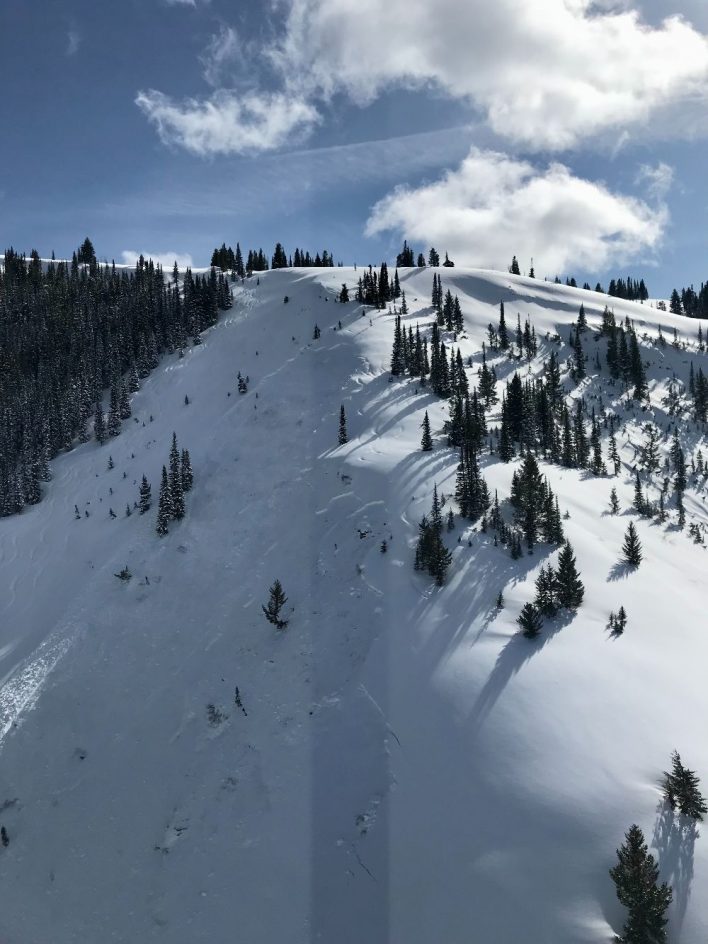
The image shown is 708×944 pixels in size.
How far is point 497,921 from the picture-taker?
14.1 metres

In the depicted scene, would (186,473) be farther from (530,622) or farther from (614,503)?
(614,503)

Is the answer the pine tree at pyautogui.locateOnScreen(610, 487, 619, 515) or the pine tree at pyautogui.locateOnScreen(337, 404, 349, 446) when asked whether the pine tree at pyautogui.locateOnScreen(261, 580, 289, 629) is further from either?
the pine tree at pyautogui.locateOnScreen(610, 487, 619, 515)

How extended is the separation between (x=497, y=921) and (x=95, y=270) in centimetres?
14258

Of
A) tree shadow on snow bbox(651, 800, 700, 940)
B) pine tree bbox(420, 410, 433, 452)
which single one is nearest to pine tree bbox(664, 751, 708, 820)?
tree shadow on snow bbox(651, 800, 700, 940)

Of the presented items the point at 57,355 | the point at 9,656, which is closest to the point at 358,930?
the point at 9,656

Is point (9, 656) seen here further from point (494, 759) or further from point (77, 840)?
point (494, 759)

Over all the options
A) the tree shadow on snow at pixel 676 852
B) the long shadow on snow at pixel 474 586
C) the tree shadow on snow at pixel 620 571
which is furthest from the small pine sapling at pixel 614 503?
the tree shadow on snow at pixel 676 852

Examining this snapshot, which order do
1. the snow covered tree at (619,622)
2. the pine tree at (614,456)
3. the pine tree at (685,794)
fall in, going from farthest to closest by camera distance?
1. the pine tree at (614,456)
2. the snow covered tree at (619,622)
3. the pine tree at (685,794)

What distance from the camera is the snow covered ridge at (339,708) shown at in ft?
51.8

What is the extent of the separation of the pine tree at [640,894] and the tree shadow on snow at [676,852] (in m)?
0.41

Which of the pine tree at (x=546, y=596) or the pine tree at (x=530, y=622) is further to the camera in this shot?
the pine tree at (x=546, y=596)

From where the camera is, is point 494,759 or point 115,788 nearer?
point 494,759

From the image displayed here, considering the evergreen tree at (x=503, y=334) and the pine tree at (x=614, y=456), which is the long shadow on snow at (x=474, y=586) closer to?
the pine tree at (x=614, y=456)

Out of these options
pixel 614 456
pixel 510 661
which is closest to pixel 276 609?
pixel 510 661
